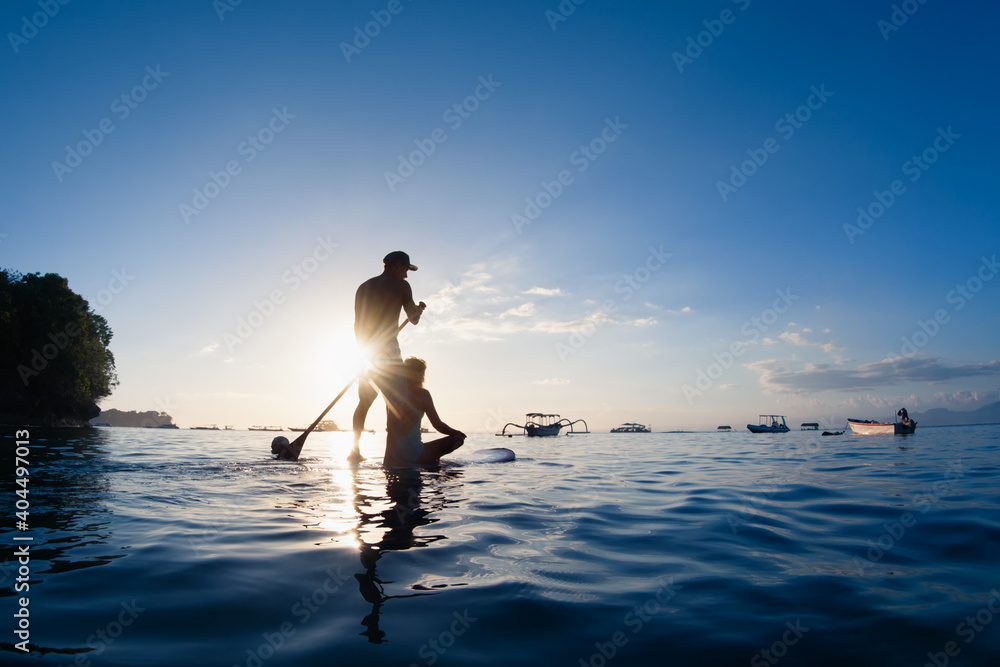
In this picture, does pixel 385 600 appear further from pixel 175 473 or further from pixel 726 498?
pixel 175 473

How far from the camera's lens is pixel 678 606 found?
248cm

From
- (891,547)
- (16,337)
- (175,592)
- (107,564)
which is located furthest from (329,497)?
(16,337)

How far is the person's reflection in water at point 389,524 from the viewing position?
8.13ft
